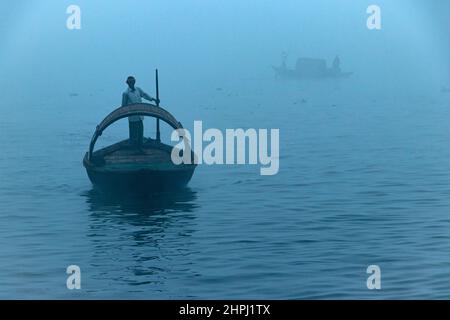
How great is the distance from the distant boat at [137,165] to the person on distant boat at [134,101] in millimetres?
197

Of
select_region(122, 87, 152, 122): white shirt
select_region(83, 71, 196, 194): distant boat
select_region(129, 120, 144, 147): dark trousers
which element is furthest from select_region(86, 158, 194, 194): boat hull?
select_region(122, 87, 152, 122): white shirt

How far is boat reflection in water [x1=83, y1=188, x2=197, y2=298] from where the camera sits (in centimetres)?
1633

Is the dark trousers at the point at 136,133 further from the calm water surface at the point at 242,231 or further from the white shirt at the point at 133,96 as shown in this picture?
the calm water surface at the point at 242,231

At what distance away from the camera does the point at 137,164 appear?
25.2 meters

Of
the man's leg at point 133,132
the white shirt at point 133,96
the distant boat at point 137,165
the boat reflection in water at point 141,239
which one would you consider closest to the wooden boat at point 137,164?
the distant boat at point 137,165

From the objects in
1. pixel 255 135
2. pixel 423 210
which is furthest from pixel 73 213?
pixel 255 135

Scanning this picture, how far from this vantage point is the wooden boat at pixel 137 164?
975 inches

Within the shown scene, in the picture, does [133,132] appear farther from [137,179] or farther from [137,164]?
[137,179]

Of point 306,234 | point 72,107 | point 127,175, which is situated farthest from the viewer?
point 72,107

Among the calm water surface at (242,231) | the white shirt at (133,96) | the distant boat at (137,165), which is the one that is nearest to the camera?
the calm water surface at (242,231)

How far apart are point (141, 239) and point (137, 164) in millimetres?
5301

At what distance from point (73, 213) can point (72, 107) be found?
75.3 m

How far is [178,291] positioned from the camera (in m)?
15.2
